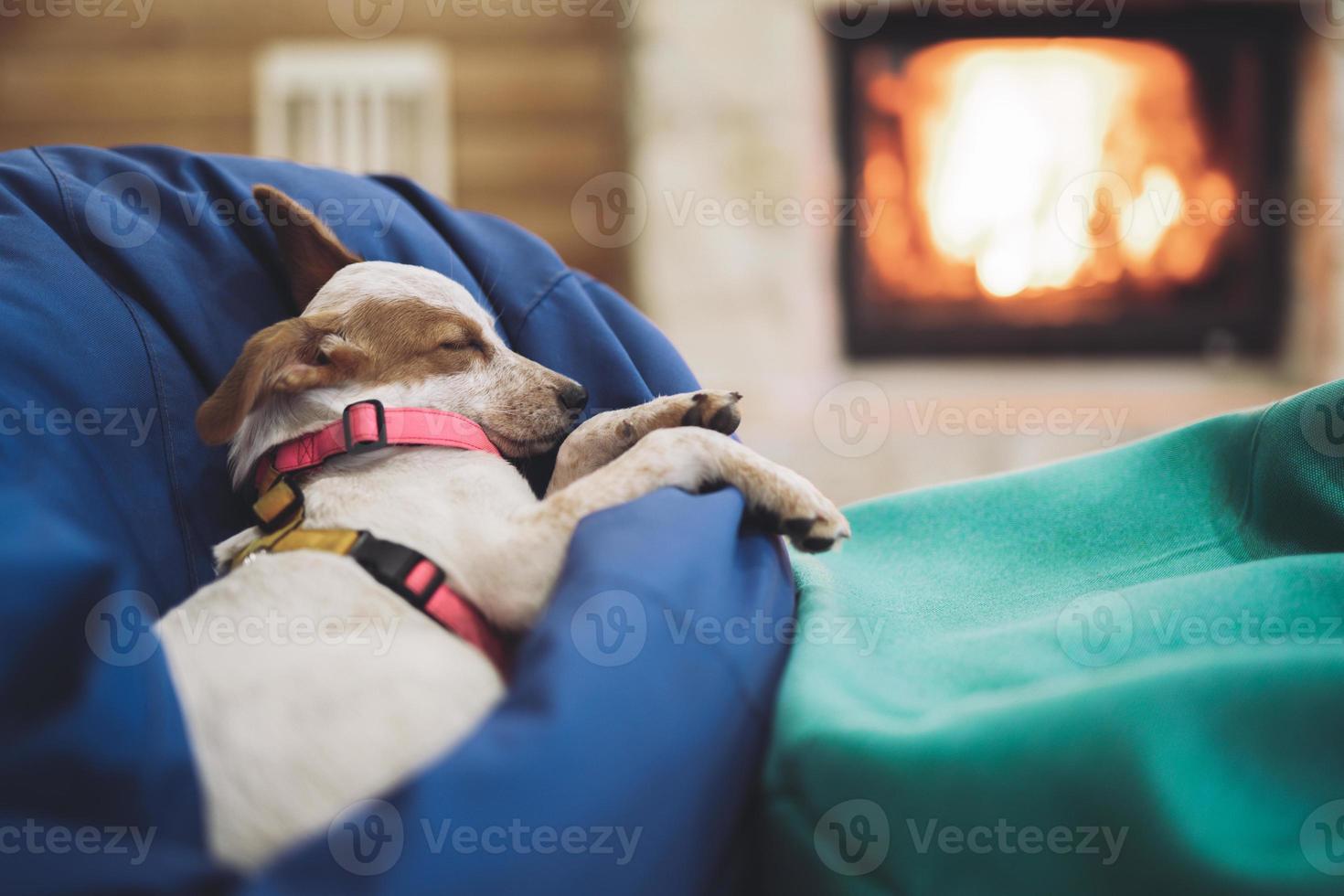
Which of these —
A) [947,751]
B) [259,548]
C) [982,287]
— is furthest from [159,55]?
[947,751]

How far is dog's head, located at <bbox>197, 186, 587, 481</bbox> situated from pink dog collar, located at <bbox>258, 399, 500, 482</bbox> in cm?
3

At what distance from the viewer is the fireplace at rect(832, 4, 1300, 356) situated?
12.1ft

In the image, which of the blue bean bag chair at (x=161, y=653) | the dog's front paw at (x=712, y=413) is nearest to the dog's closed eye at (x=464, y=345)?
the blue bean bag chair at (x=161, y=653)

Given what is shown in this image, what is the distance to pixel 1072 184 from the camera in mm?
3766

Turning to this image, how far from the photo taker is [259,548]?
1.12 m

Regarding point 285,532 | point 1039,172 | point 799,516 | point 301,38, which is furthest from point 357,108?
point 799,516

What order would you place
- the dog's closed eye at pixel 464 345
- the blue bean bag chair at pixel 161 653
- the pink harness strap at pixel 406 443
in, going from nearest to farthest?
the blue bean bag chair at pixel 161 653
the pink harness strap at pixel 406 443
the dog's closed eye at pixel 464 345

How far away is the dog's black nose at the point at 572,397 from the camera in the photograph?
1361 millimetres

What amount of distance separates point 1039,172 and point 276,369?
11.0 feet

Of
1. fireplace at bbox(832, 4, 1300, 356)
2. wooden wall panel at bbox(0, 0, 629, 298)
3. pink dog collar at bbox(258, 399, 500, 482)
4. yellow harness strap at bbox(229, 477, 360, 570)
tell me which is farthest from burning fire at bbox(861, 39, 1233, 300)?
yellow harness strap at bbox(229, 477, 360, 570)

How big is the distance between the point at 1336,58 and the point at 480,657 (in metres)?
4.03

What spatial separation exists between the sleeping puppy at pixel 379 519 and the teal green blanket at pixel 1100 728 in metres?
0.23

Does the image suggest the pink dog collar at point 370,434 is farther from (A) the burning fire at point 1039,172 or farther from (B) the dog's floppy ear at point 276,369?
(A) the burning fire at point 1039,172

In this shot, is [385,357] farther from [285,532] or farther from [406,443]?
[285,532]
